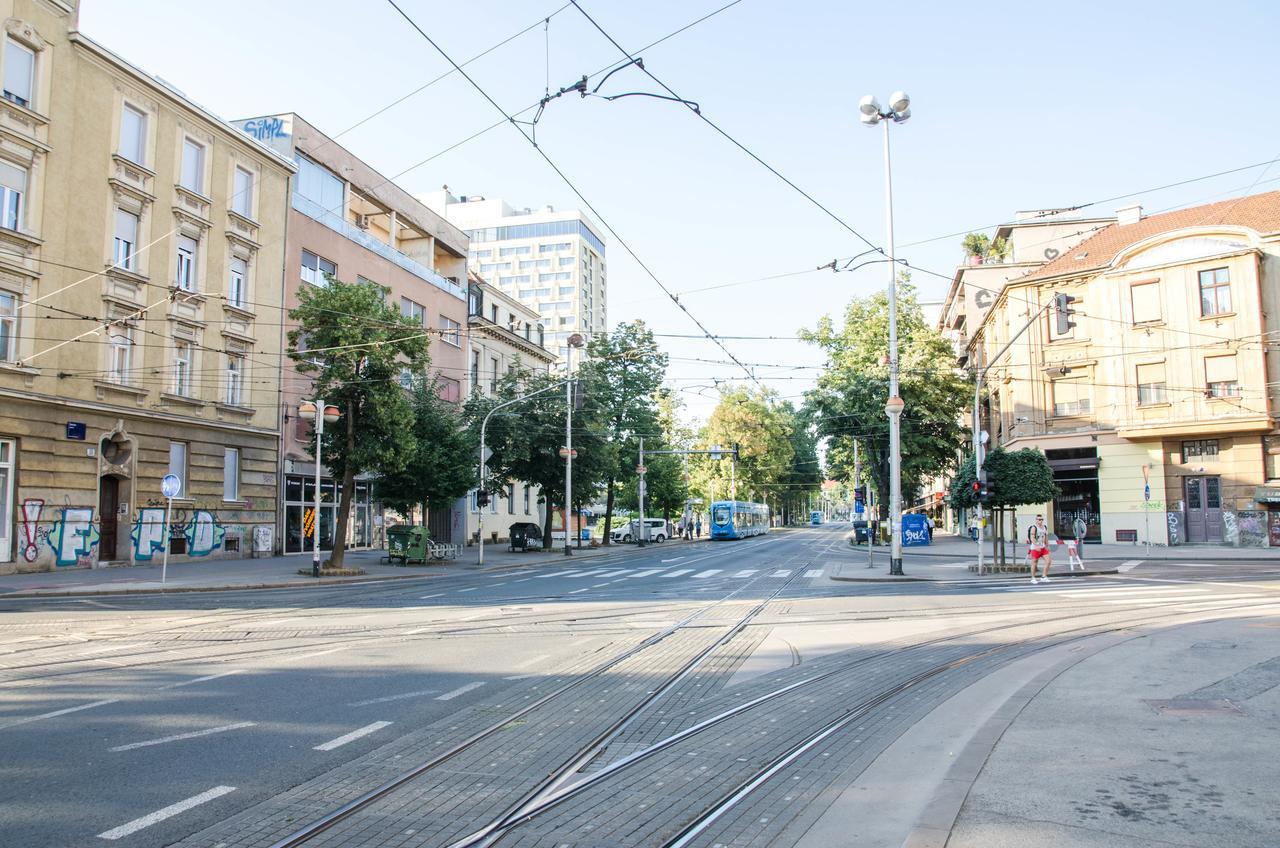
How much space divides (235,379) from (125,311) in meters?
5.36

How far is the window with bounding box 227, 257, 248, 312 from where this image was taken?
100ft

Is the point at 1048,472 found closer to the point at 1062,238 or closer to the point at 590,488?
the point at 590,488

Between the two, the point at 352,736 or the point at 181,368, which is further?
the point at 181,368

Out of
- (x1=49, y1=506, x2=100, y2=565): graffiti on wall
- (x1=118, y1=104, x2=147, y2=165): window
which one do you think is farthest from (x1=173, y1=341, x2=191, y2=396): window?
(x1=118, y1=104, x2=147, y2=165): window

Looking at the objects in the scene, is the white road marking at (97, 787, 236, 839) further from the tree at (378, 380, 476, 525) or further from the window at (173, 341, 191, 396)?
the tree at (378, 380, 476, 525)

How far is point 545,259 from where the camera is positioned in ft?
371

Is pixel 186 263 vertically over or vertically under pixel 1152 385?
over

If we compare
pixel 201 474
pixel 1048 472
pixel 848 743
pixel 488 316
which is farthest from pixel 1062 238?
pixel 848 743

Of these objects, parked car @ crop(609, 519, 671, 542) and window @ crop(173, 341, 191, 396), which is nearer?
window @ crop(173, 341, 191, 396)

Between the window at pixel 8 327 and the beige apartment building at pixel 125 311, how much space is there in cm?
4

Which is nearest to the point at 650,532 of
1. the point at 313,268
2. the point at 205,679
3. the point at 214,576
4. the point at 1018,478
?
the point at 313,268

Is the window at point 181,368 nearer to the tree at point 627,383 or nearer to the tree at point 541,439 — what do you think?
the tree at point 541,439

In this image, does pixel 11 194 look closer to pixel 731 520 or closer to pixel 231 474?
pixel 231 474

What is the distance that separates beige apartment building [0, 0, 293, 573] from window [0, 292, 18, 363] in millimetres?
36
